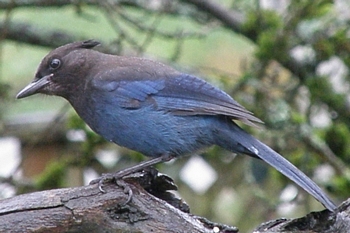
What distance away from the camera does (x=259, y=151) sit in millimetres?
4492

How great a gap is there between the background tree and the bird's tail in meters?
0.95

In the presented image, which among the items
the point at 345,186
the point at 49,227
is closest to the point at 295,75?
the point at 345,186

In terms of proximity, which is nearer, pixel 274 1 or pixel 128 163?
pixel 128 163

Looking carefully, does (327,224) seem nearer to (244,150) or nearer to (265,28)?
(244,150)

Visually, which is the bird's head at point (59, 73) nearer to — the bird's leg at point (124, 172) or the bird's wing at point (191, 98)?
the bird's wing at point (191, 98)

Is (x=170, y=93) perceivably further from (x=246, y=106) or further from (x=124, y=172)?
(x=246, y=106)

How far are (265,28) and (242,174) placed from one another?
4.34ft

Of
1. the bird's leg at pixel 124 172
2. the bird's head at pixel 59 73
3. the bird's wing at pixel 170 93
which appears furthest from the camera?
the bird's head at pixel 59 73

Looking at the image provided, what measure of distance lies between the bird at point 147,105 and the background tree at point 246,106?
0.69 m

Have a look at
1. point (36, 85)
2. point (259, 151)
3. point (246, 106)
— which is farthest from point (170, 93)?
point (246, 106)

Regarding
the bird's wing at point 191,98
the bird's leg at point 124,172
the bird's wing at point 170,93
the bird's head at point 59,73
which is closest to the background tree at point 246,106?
the bird's head at point 59,73

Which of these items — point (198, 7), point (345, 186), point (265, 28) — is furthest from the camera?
point (198, 7)

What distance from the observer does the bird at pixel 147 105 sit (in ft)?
14.8

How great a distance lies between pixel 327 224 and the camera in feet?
12.8
